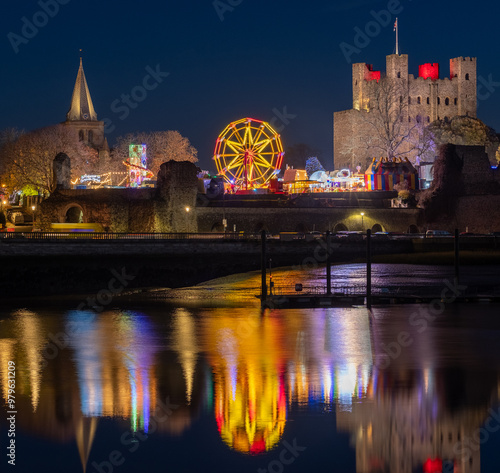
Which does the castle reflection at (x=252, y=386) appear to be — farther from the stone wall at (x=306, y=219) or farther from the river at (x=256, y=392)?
the stone wall at (x=306, y=219)

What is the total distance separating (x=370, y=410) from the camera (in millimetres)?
12008

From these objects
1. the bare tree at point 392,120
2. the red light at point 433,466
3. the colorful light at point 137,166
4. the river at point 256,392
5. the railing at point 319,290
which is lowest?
the red light at point 433,466

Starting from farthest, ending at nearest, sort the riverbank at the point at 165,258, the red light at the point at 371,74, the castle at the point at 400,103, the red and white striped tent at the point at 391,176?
the red light at the point at 371,74, the castle at the point at 400,103, the red and white striped tent at the point at 391,176, the riverbank at the point at 165,258

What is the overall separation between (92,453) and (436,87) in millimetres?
106880

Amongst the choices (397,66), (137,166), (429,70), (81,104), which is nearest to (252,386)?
(137,166)

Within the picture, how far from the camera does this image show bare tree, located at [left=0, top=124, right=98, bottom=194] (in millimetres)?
75625

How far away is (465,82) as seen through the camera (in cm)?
11200

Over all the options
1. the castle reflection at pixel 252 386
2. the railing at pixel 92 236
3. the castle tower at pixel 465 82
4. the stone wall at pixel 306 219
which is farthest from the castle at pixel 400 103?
the castle reflection at pixel 252 386

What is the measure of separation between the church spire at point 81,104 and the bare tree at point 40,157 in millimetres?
35407

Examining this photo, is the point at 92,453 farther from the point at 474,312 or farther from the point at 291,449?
the point at 474,312

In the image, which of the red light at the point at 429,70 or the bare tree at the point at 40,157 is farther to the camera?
the red light at the point at 429,70

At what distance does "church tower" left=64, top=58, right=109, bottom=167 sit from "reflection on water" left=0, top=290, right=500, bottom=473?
360ft

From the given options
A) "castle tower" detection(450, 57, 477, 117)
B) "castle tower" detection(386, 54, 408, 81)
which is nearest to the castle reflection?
"castle tower" detection(386, 54, 408, 81)

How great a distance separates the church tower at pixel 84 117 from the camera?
126688 millimetres
